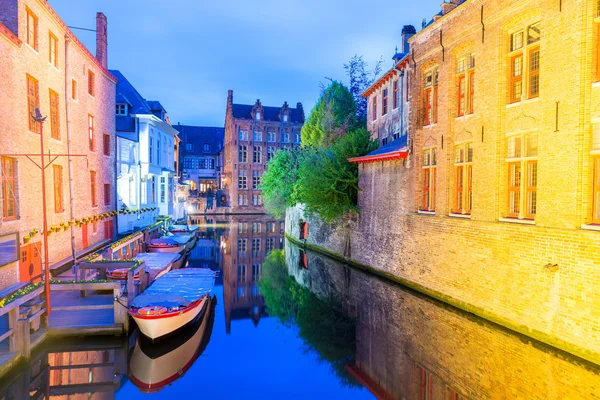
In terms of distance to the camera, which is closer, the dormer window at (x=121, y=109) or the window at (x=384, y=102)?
the dormer window at (x=121, y=109)

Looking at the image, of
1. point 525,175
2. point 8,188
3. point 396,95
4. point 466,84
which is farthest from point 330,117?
point 8,188

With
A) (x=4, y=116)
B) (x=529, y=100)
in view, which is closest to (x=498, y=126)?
(x=529, y=100)

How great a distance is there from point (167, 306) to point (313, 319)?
4.67 metres

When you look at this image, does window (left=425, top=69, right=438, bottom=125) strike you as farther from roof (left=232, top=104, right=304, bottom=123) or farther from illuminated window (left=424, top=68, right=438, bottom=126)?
roof (left=232, top=104, right=304, bottom=123)

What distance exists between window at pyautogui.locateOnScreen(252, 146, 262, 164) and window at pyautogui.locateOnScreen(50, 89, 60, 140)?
44843 mm

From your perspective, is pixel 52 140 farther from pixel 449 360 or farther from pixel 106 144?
pixel 449 360

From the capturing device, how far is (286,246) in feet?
95.7

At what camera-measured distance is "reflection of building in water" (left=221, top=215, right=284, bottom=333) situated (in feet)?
47.8

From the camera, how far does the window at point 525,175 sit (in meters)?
10.6

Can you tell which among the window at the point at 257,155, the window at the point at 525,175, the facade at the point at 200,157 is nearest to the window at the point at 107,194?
the window at the point at 525,175

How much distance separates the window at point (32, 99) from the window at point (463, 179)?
13211 millimetres

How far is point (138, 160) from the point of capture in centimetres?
2575

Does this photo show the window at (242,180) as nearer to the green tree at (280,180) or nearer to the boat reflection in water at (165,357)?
the green tree at (280,180)

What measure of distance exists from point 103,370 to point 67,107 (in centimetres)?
1110
